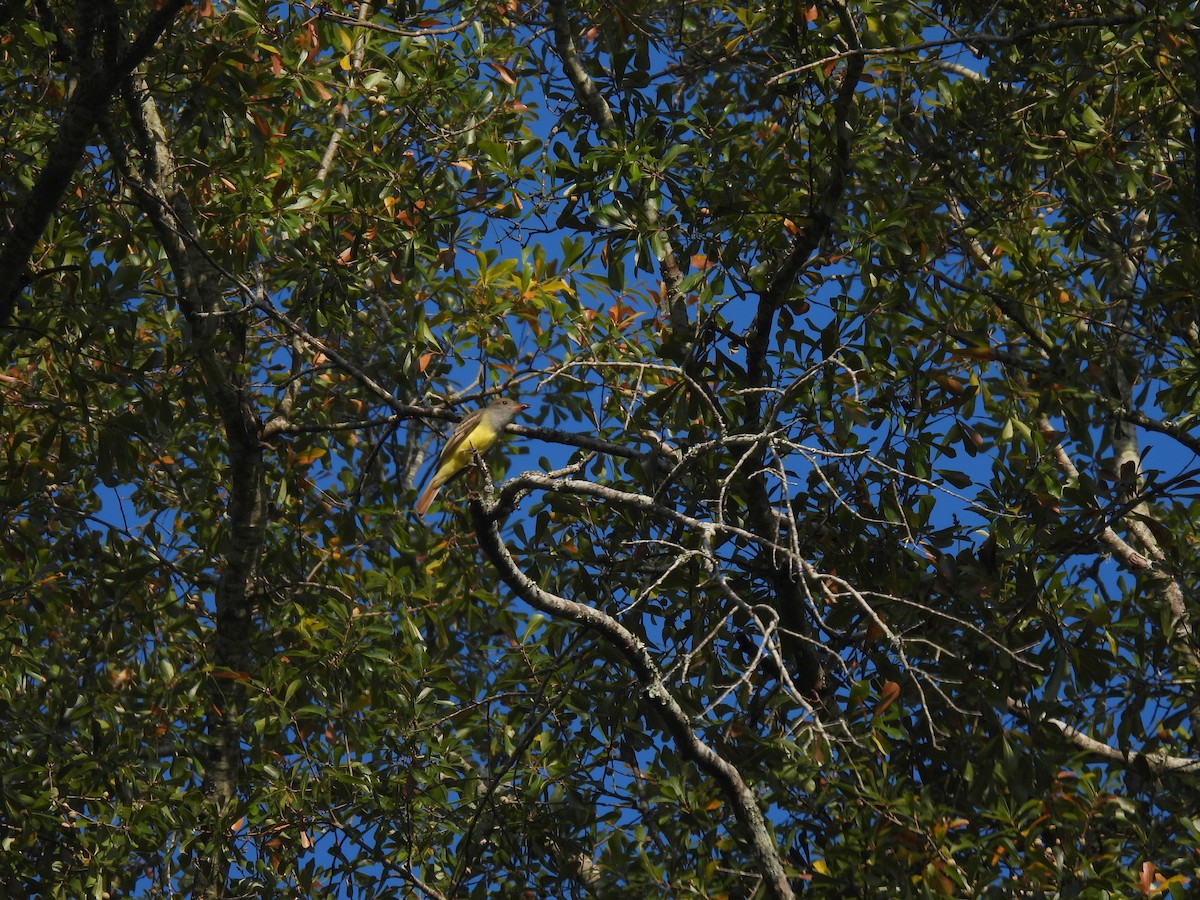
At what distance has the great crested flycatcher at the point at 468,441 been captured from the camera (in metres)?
6.37

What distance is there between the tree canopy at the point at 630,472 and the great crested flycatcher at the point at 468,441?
25 centimetres

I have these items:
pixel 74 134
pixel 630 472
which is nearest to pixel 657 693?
pixel 630 472

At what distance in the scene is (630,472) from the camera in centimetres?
600

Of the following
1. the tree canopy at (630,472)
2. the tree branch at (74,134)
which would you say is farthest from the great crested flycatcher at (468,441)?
the tree branch at (74,134)

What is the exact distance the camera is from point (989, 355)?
5.38 meters

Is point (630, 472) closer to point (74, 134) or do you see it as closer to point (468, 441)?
point (468, 441)

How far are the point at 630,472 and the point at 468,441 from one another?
3.07ft

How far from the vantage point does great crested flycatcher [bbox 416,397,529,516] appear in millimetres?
A: 6371

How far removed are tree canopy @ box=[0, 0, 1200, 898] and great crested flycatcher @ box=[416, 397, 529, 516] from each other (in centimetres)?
25

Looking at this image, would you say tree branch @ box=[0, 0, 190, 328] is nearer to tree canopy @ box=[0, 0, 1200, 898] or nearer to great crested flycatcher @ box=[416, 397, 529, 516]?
tree canopy @ box=[0, 0, 1200, 898]

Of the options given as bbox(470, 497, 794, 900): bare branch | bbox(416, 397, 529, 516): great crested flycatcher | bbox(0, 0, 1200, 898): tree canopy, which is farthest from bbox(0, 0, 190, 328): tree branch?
bbox(470, 497, 794, 900): bare branch

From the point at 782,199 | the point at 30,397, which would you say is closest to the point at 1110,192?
the point at 782,199

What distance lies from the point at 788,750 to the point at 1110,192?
322 cm

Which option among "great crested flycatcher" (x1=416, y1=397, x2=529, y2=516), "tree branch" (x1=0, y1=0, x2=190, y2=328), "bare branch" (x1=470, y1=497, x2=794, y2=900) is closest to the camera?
"bare branch" (x1=470, y1=497, x2=794, y2=900)
